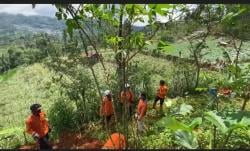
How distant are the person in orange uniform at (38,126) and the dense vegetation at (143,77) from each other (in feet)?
0.84

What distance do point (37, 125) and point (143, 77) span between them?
944 centimetres

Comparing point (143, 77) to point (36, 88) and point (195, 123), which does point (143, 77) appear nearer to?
point (36, 88)

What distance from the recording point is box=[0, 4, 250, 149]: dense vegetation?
2779 millimetres

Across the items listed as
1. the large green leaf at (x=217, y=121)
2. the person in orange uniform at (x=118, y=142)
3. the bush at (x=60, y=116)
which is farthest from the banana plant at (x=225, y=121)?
the bush at (x=60, y=116)

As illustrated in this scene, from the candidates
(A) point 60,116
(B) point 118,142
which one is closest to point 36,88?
(A) point 60,116

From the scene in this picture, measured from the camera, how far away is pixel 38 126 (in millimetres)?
8664

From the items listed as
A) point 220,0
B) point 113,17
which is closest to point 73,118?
point 113,17

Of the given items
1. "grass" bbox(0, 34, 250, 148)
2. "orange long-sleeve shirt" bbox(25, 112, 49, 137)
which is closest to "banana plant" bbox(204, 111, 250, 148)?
"orange long-sleeve shirt" bbox(25, 112, 49, 137)

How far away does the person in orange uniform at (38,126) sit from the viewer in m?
8.48

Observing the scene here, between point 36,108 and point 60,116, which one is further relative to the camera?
point 60,116

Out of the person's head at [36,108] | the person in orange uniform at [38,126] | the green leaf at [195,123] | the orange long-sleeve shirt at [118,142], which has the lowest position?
the person in orange uniform at [38,126]

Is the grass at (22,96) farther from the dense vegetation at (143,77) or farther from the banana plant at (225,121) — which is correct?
the banana plant at (225,121)

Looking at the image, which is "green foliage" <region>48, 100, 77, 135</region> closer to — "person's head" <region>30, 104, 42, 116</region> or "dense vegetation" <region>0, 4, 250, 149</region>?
"dense vegetation" <region>0, 4, 250, 149</region>

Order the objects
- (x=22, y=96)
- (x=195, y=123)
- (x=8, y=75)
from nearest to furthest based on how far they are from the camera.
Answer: (x=8, y=75) → (x=195, y=123) → (x=22, y=96)
